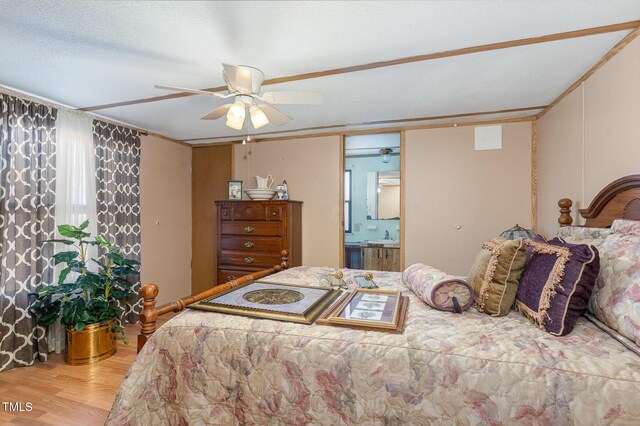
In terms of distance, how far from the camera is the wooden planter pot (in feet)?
8.68

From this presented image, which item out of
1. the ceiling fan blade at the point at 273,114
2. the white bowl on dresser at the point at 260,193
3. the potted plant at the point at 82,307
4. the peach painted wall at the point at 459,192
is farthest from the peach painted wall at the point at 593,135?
the potted plant at the point at 82,307

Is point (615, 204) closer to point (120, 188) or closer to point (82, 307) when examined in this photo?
point (82, 307)

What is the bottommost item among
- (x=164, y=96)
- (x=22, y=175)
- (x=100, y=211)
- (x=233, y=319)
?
(x=233, y=319)

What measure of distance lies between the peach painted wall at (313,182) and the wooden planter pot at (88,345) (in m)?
2.30

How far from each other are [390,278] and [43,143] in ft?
11.0

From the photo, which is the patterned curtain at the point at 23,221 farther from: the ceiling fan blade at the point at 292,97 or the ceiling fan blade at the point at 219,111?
the ceiling fan blade at the point at 292,97

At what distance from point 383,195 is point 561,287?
3.57m

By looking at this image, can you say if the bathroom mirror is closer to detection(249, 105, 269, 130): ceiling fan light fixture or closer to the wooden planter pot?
detection(249, 105, 269, 130): ceiling fan light fixture

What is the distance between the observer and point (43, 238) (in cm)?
276

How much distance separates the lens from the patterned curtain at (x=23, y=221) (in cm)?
251

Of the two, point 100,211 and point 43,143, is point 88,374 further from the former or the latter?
point 43,143

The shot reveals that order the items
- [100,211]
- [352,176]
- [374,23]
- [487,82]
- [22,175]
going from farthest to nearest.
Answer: [352,176], [100,211], [22,175], [487,82], [374,23]

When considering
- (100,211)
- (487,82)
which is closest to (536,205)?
(487,82)

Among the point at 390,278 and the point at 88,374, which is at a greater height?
the point at 390,278
